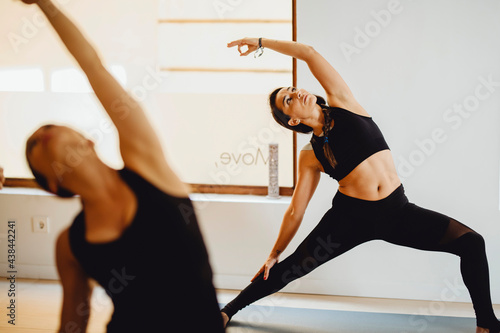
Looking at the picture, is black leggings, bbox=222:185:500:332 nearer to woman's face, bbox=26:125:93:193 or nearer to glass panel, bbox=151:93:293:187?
glass panel, bbox=151:93:293:187

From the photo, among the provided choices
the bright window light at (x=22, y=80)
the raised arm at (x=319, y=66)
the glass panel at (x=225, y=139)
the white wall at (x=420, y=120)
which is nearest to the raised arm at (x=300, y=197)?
the raised arm at (x=319, y=66)

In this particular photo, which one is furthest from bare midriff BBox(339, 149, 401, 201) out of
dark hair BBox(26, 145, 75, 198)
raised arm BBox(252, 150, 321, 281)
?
dark hair BBox(26, 145, 75, 198)

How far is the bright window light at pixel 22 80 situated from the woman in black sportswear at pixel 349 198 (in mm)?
985

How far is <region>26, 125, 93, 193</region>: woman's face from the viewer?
0.96 meters

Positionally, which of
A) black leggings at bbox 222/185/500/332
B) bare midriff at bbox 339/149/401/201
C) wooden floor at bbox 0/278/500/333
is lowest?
wooden floor at bbox 0/278/500/333

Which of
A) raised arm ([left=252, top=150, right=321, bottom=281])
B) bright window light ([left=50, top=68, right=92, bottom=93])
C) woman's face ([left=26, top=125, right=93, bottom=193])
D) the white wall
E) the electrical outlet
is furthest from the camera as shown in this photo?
the white wall

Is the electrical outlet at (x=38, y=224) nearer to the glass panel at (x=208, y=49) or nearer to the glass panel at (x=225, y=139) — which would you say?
the glass panel at (x=225, y=139)

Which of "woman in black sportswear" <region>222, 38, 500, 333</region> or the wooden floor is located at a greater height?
"woman in black sportswear" <region>222, 38, 500, 333</region>

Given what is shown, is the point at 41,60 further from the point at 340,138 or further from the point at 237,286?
the point at 237,286

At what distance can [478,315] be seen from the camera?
2.30 meters

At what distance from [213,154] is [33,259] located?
1.17 meters

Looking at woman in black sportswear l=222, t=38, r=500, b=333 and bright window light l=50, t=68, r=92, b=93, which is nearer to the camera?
bright window light l=50, t=68, r=92, b=93

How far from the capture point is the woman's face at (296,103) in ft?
7.25

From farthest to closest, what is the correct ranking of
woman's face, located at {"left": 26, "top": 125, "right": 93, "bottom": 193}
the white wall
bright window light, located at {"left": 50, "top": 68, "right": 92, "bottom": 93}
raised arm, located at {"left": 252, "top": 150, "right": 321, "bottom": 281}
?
1. the white wall
2. raised arm, located at {"left": 252, "top": 150, "right": 321, "bottom": 281}
3. bright window light, located at {"left": 50, "top": 68, "right": 92, "bottom": 93}
4. woman's face, located at {"left": 26, "top": 125, "right": 93, "bottom": 193}
